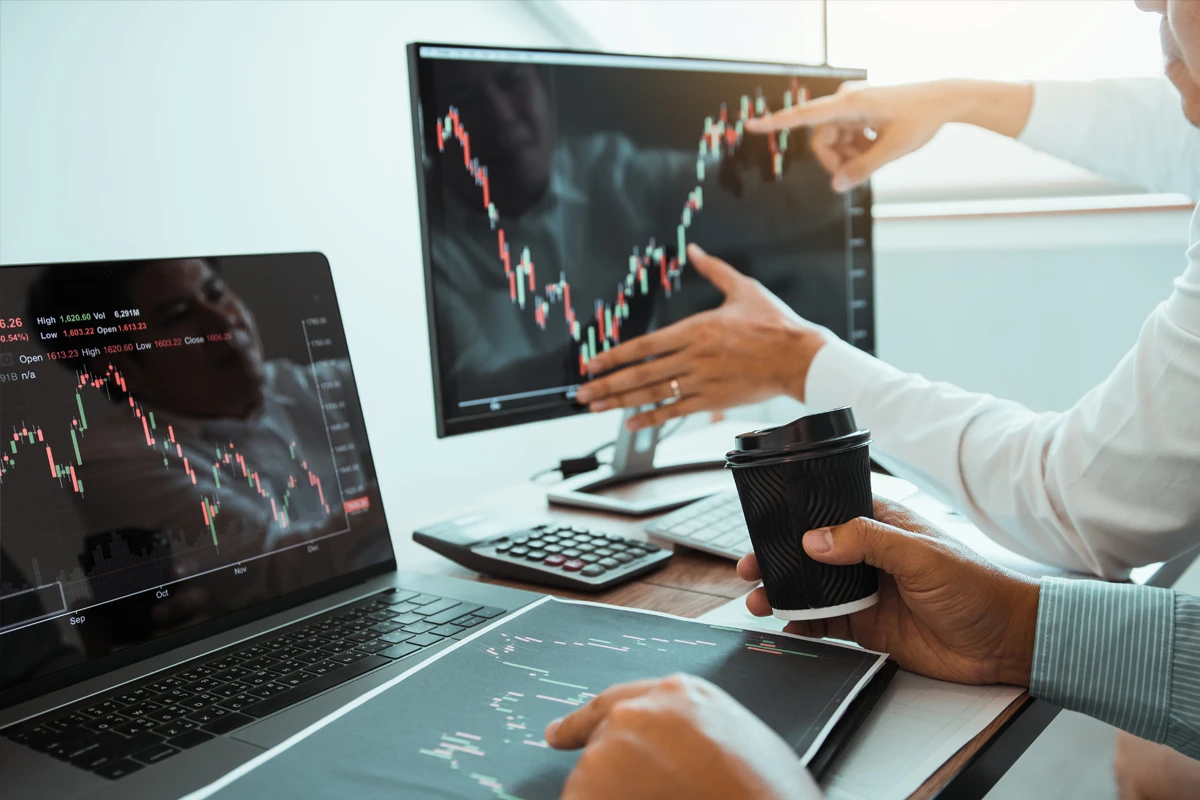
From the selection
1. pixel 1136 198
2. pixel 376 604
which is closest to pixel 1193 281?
pixel 376 604

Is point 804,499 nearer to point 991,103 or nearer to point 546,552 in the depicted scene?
point 546,552

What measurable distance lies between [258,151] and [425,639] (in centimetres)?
94

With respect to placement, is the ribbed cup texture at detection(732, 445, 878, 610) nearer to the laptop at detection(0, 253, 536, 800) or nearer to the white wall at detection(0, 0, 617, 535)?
the laptop at detection(0, 253, 536, 800)

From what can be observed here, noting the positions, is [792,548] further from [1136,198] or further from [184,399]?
[1136,198]

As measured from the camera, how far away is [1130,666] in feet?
2.05

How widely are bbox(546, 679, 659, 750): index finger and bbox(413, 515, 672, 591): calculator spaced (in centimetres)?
32

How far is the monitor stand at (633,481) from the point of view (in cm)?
107

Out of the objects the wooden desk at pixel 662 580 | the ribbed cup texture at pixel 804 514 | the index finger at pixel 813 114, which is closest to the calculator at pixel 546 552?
the wooden desk at pixel 662 580

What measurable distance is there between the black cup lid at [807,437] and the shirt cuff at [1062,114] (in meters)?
0.85

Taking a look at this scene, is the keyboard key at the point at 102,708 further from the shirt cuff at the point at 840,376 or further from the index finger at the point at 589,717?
the shirt cuff at the point at 840,376

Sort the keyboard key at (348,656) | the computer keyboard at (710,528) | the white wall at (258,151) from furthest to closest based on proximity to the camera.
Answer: the white wall at (258,151), the computer keyboard at (710,528), the keyboard key at (348,656)

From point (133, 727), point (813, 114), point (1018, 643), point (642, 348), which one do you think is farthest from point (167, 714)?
point (813, 114)

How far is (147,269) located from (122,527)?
197mm

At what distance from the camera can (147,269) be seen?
0.73 meters
